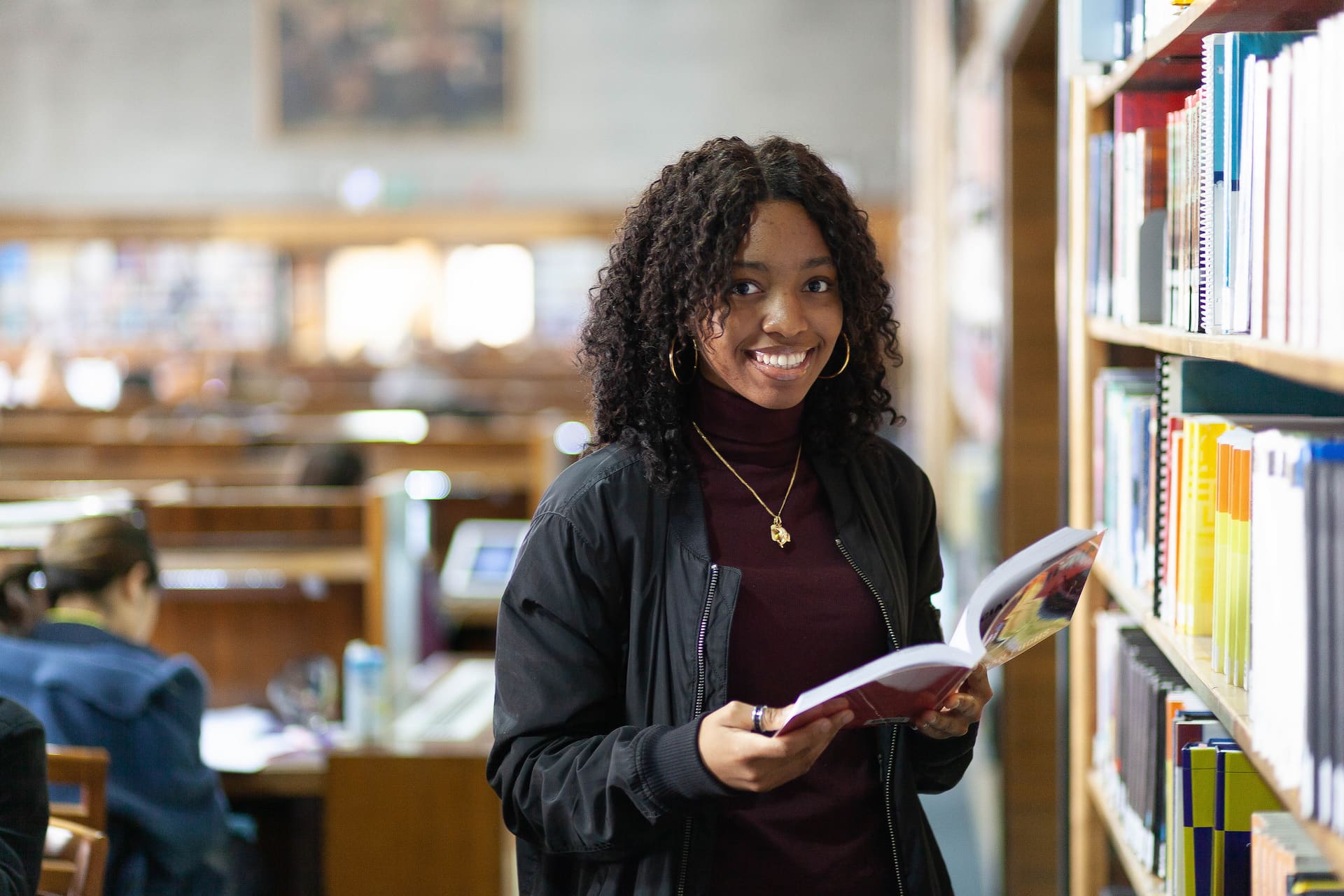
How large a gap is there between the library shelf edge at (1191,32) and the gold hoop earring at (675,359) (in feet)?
1.91

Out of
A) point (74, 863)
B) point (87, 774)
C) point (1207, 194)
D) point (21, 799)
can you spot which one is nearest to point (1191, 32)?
point (1207, 194)

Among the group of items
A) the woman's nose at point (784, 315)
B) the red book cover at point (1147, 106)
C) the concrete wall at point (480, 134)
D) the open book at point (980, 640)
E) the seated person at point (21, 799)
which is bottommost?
Result: the seated person at point (21, 799)

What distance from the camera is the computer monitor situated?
434cm

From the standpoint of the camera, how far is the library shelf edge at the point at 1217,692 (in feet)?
3.16

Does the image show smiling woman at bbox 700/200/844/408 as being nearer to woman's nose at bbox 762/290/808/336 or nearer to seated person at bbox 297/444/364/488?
woman's nose at bbox 762/290/808/336

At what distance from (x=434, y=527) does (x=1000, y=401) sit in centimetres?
310

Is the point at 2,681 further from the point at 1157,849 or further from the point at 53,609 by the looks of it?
the point at 1157,849

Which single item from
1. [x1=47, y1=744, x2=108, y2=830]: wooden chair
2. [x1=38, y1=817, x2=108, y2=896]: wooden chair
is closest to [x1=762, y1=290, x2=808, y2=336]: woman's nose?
[x1=38, y1=817, x2=108, y2=896]: wooden chair

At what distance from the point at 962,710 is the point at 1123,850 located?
61 centimetres

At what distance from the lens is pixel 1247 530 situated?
1.30 metres

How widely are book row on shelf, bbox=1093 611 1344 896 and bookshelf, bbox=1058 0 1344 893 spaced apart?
80 mm

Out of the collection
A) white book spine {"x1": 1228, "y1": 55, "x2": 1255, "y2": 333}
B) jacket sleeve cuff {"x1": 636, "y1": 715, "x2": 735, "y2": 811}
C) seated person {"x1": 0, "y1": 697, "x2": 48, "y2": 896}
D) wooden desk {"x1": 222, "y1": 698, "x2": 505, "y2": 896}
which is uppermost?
white book spine {"x1": 1228, "y1": 55, "x2": 1255, "y2": 333}

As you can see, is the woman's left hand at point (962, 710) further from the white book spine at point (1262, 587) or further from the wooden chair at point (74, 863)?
the wooden chair at point (74, 863)

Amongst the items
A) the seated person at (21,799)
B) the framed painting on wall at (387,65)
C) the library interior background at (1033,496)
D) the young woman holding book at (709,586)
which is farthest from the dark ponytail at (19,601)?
the framed painting on wall at (387,65)
